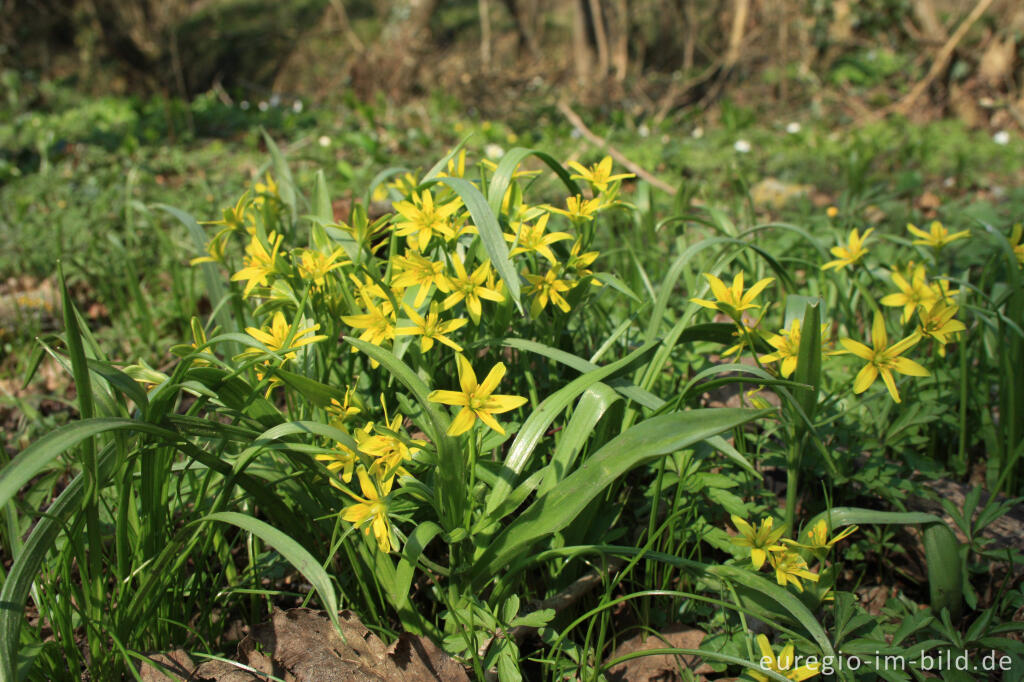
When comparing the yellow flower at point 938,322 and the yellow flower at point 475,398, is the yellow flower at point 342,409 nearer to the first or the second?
the yellow flower at point 475,398

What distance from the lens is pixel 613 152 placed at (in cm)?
434

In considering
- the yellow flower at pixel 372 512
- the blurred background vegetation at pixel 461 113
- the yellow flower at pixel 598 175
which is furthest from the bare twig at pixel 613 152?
the yellow flower at pixel 372 512

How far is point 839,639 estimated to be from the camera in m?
1.13

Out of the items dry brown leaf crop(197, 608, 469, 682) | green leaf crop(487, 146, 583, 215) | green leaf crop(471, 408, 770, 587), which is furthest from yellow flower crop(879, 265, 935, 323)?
dry brown leaf crop(197, 608, 469, 682)

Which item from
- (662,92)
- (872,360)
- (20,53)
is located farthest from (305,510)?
(20,53)

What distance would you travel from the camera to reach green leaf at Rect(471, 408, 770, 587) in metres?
0.96

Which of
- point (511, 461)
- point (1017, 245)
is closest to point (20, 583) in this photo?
point (511, 461)

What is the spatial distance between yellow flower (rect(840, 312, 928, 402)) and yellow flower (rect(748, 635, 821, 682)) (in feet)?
1.41

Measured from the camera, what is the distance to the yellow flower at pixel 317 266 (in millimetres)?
1333

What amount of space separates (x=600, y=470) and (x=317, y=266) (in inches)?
26.9

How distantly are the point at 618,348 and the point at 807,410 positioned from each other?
0.46 m

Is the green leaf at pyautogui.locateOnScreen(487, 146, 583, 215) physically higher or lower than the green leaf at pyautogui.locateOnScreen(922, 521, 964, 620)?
higher

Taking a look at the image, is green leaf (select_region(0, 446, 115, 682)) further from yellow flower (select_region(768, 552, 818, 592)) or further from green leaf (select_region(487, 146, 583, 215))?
yellow flower (select_region(768, 552, 818, 592))

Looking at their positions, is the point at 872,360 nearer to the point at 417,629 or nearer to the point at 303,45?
the point at 417,629
